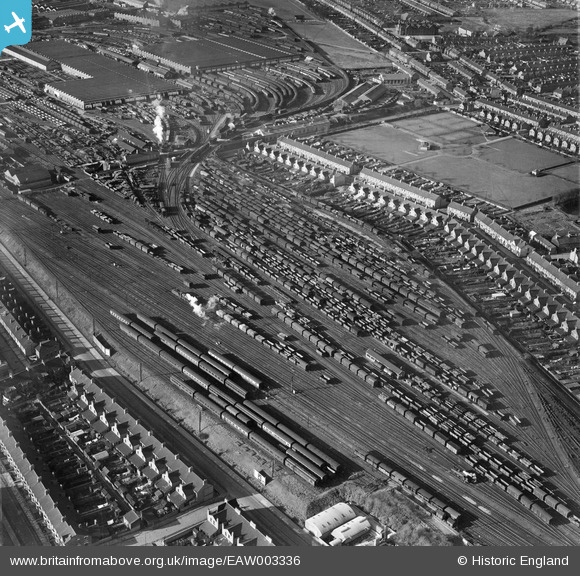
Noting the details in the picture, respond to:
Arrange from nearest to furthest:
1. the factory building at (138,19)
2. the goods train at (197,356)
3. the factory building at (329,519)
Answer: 1. the factory building at (329,519)
2. the goods train at (197,356)
3. the factory building at (138,19)

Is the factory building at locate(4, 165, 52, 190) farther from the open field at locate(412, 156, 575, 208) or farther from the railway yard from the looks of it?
the open field at locate(412, 156, 575, 208)

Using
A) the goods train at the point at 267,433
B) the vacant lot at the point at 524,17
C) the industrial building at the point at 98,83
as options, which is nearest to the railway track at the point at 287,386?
the goods train at the point at 267,433

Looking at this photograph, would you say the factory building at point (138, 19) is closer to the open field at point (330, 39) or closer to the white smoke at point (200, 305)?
the open field at point (330, 39)

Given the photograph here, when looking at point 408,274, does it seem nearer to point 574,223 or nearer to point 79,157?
point 574,223

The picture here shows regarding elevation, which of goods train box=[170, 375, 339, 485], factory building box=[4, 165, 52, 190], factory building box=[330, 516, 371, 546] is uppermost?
factory building box=[4, 165, 52, 190]

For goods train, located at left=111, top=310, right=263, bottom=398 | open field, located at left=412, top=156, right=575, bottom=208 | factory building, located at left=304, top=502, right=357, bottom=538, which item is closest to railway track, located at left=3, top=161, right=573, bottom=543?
goods train, located at left=111, top=310, right=263, bottom=398

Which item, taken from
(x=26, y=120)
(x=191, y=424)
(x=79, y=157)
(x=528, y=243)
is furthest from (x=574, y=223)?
(x=26, y=120)
